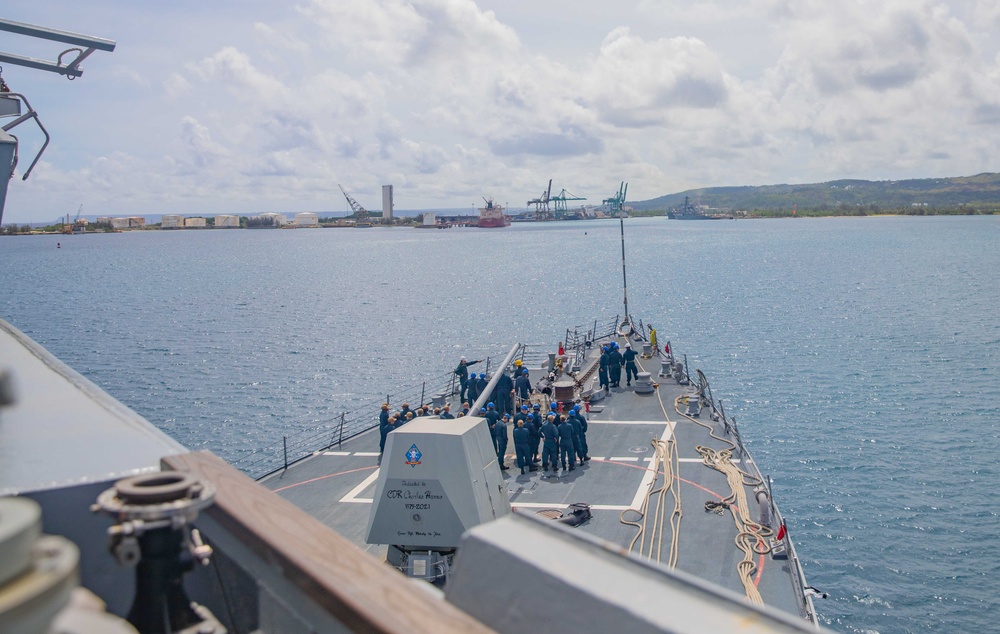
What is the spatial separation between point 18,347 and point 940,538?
18998 millimetres

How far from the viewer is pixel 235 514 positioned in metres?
2.51

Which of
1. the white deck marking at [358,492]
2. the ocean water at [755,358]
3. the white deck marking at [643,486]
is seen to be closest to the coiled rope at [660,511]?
the white deck marking at [643,486]

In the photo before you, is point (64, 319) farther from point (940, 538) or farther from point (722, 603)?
point (722, 603)

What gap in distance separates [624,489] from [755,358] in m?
28.4

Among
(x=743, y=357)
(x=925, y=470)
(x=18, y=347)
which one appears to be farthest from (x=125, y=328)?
(x=18, y=347)

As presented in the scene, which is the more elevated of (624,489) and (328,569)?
(328,569)

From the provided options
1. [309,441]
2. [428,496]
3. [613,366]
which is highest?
[428,496]

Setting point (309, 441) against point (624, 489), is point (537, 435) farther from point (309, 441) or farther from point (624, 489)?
point (309, 441)

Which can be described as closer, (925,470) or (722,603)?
(722,603)

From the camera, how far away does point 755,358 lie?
137 feet

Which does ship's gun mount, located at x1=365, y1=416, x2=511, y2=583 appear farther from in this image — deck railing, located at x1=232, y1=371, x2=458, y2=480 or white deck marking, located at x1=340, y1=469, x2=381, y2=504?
deck railing, located at x1=232, y1=371, x2=458, y2=480

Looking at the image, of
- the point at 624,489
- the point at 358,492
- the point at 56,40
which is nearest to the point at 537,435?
the point at 624,489

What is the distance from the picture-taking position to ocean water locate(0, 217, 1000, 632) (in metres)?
18.5

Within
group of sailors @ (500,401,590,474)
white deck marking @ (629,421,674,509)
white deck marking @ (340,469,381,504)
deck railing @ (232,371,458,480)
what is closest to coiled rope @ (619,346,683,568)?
white deck marking @ (629,421,674,509)
